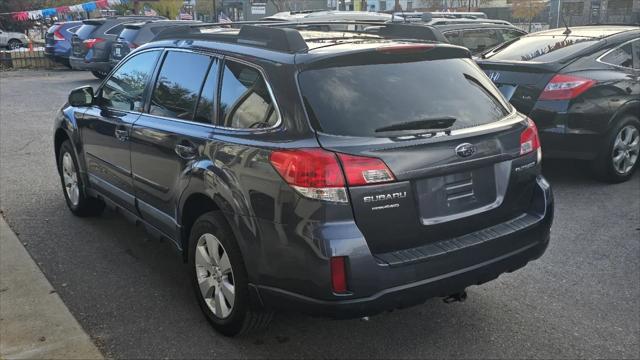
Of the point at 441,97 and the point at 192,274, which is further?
the point at 192,274

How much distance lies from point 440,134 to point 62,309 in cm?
254

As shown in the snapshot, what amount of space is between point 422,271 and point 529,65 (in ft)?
13.4

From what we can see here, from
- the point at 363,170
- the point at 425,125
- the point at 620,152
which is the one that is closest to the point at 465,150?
the point at 425,125

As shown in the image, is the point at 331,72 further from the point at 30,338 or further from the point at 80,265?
the point at 80,265

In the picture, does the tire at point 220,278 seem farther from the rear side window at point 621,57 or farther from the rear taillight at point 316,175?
the rear side window at point 621,57

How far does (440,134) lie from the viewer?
9.96 ft

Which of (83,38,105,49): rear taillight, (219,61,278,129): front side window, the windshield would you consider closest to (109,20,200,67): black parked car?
(83,38,105,49): rear taillight

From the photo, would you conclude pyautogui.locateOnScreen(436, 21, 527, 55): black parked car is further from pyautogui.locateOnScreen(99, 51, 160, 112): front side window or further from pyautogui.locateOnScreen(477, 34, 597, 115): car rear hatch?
pyautogui.locateOnScreen(99, 51, 160, 112): front side window

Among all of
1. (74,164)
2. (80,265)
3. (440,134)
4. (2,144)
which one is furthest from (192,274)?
(2,144)

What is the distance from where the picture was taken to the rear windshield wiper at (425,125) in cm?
297

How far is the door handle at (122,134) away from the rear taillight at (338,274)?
7.32ft

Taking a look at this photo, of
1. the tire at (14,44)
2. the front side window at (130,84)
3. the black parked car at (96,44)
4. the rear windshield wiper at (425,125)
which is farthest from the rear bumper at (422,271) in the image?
the tire at (14,44)

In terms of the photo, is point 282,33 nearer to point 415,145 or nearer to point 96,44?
point 415,145

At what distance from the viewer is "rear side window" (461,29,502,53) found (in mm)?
10013
